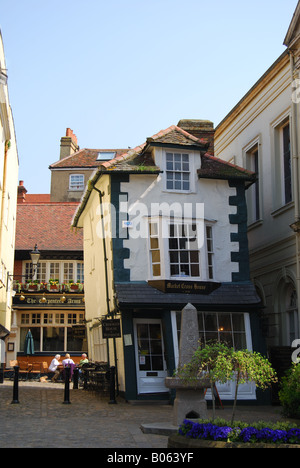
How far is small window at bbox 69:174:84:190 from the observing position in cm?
4669

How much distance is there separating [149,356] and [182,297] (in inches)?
76.2

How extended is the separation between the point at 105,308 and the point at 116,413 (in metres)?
A: 5.80

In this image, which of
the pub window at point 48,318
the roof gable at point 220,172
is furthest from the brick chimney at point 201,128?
the pub window at point 48,318

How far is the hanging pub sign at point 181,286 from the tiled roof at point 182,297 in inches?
3.4

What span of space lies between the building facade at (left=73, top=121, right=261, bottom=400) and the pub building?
55.1 ft

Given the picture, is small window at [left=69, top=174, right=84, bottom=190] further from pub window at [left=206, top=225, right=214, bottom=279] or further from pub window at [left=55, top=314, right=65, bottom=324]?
pub window at [left=206, top=225, right=214, bottom=279]

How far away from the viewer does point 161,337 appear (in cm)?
1839

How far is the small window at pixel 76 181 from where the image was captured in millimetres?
46688

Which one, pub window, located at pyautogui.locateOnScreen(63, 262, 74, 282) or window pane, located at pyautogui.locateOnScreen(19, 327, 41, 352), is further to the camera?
pub window, located at pyautogui.locateOnScreen(63, 262, 74, 282)

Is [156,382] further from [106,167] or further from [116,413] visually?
[106,167]

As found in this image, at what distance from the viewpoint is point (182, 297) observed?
58.5 ft

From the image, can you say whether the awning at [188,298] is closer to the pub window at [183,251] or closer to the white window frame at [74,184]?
the pub window at [183,251]

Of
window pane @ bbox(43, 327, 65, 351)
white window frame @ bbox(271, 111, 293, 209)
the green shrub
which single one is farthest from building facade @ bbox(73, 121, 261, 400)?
window pane @ bbox(43, 327, 65, 351)
